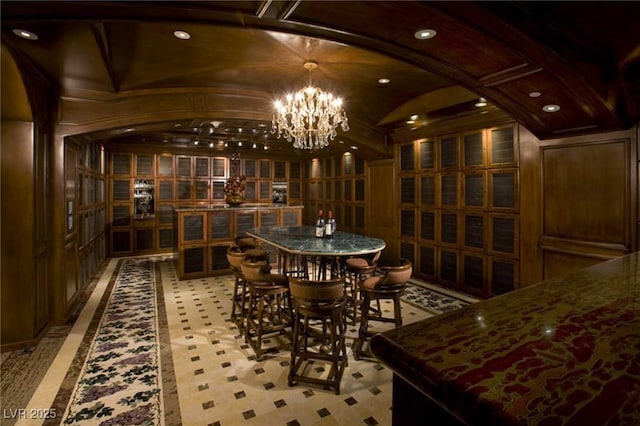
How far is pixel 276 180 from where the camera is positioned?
359 inches

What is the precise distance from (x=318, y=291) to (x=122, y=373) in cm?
186

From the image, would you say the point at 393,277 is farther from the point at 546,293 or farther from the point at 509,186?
the point at 509,186

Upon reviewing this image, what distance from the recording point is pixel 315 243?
11.4 feet

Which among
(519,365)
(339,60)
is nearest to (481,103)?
(339,60)

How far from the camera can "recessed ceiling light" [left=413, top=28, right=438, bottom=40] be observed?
6.33ft

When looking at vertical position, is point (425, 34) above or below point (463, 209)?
above

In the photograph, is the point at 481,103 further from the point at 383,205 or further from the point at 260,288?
the point at 260,288

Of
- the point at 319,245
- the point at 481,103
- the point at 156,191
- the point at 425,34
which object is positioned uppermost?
the point at 481,103

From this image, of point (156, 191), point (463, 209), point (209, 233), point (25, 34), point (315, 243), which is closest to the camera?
point (25, 34)

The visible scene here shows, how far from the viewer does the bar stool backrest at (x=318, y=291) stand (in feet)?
8.11

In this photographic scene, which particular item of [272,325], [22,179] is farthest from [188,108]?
[272,325]

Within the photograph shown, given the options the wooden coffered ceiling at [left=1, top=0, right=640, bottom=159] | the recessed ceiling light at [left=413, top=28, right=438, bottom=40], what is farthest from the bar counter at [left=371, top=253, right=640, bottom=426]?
the recessed ceiling light at [left=413, top=28, right=438, bottom=40]

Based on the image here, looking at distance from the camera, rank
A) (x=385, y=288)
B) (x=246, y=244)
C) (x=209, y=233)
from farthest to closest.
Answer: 1. (x=209, y=233)
2. (x=246, y=244)
3. (x=385, y=288)

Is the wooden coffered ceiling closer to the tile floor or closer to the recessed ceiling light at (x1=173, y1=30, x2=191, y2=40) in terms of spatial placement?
the recessed ceiling light at (x1=173, y1=30, x2=191, y2=40)
